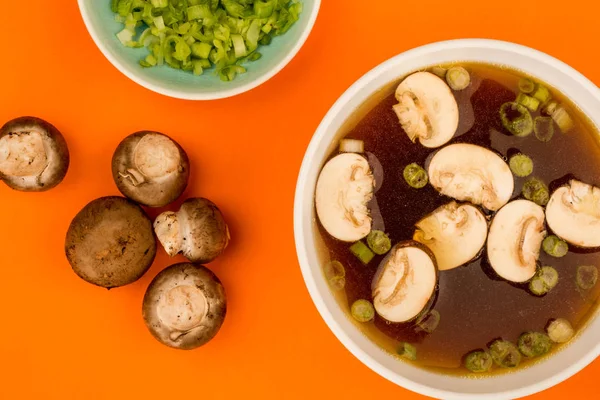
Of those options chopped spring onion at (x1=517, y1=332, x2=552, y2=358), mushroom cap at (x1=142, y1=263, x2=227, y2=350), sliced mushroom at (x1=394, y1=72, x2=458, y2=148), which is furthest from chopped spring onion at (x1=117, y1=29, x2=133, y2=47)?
chopped spring onion at (x1=517, y1=332, x2=552, y2=358)

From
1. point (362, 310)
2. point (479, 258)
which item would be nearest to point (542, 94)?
point (479, 258)

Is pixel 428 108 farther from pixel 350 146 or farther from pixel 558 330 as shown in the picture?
pixel 558 330

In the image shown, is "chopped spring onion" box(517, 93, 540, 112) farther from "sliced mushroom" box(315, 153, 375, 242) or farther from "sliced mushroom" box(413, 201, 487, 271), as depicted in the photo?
"sliced mushroom" box(315, 153, 375, 242)

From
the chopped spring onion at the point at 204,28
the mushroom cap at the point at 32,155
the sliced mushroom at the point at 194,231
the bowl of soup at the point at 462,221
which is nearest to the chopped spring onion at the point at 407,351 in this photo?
the bowl of soup at the point at 462,221

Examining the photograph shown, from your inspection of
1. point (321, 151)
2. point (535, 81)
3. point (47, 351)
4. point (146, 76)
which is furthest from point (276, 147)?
point (47, 351)

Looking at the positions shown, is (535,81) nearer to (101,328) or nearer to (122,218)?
(122,218)

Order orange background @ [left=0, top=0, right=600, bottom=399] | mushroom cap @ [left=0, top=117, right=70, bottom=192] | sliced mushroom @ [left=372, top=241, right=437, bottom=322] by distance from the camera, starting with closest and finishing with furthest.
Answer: sliced mushroom @ [left=372, top=241, right=437, bottom=322] → mushroom cap @ [left=0, top=117, right=70, bottom=192] → orange background @ [left=0, top=0, right=600, bottom=399]
